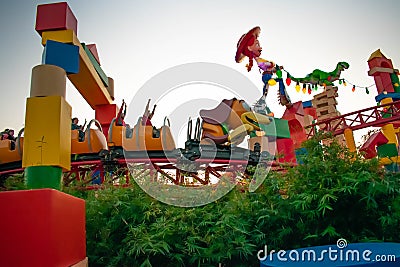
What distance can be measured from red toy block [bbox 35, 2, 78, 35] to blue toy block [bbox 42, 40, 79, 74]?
2.04ft

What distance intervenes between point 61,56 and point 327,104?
6.34 metres

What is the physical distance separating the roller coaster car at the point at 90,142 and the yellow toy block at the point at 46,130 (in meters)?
2.71

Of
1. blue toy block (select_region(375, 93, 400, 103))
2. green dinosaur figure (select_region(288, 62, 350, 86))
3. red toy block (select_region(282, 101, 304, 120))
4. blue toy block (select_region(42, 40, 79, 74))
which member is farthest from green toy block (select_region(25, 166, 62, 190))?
blue toy block (select_region(375, 93, 400, 103))

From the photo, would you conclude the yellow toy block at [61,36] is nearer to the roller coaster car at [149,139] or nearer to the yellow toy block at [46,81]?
the roller coaster car at [149,139]

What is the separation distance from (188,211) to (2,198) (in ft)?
3.88

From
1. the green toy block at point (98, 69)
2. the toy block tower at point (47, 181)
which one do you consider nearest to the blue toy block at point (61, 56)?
the toy block tower at point (47, 181)

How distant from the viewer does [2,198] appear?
1977 mm

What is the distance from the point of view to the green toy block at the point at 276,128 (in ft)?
23.5

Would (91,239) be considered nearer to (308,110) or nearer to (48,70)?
(48,70)

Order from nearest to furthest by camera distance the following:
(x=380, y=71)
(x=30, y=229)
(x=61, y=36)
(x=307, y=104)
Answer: (x=30, y=229)
(x=61, y=36)
(x=380, y=71)
(x=307, y=104)

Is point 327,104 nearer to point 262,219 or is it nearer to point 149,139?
point 149,139

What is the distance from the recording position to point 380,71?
29.9 feet

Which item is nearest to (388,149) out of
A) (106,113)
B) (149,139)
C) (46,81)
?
(149,139)

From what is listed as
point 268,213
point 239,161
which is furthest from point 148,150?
point 268,213
